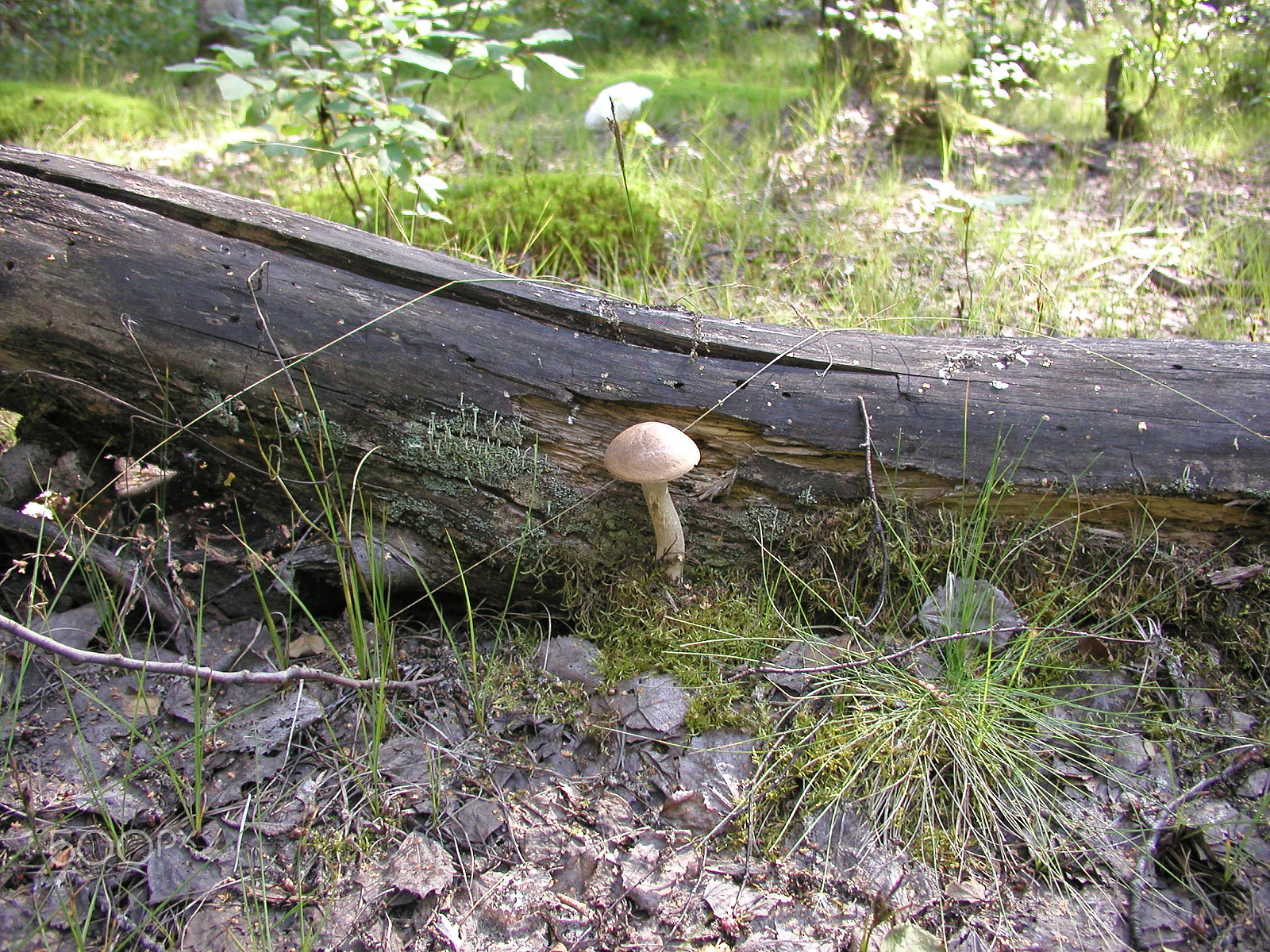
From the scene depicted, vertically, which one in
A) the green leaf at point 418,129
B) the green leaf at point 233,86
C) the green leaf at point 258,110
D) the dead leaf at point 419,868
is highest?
the green leaf at point 233,86

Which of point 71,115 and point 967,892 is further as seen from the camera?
point 71,115

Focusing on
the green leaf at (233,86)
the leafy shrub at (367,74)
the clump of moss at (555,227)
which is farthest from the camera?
the clump of moss at (555,227)

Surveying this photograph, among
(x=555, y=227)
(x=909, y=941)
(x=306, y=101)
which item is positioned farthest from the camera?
(x=555, y=227)

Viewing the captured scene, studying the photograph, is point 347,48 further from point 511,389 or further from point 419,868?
point 419,868

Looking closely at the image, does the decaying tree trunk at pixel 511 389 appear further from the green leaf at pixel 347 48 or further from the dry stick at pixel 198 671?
the green leaf at pixel 347 48

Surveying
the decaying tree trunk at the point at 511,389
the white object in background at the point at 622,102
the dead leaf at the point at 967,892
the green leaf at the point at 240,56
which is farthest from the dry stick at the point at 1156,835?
the white object in background at the point at 622,102

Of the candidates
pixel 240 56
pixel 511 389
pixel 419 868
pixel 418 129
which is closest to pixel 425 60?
pixel 418 129

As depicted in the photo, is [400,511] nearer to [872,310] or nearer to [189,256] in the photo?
[189,256]

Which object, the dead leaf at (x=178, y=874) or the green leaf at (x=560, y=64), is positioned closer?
the dead leaf at (x=178, y=874)
